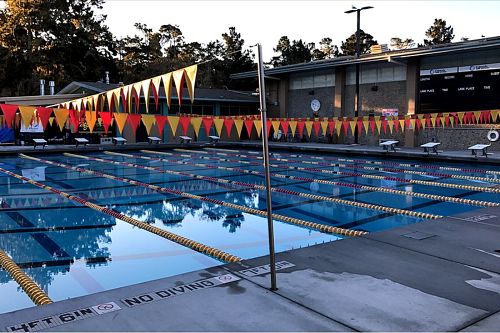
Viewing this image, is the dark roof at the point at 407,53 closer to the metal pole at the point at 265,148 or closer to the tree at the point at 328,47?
the metal pole at the point at 265,148

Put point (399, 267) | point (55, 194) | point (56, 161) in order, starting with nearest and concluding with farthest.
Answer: point (399, 267)
point (55, 194)
point (56, 161)

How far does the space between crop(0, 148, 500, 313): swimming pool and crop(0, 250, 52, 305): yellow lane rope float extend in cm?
9

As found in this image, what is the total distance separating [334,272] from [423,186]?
781 centimetres

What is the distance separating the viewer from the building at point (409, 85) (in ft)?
60.7

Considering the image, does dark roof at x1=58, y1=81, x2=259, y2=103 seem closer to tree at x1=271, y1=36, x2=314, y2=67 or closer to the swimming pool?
the swimming pool

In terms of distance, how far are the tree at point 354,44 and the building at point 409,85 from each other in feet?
76.6

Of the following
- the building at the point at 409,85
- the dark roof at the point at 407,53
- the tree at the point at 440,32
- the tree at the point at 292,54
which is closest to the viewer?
the dark roof at the point at 407,53

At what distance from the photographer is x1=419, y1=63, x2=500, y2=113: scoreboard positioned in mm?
18250

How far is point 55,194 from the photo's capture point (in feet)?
33.2

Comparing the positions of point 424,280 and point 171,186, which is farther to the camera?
point 171,186

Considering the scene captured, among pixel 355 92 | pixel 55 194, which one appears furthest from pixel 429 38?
pixel 55 194

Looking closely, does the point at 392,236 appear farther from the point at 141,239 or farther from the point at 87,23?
the point at 87,23

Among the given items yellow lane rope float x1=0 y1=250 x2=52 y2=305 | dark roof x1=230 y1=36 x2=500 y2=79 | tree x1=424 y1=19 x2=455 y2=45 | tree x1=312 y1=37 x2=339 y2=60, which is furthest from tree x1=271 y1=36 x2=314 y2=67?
yellow lane rope float x1=0 y1=250 x2=52 y2=305

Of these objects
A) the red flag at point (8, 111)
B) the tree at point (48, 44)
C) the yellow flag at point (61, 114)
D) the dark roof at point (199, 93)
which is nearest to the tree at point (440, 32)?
the dark roof at point (199, 93)
